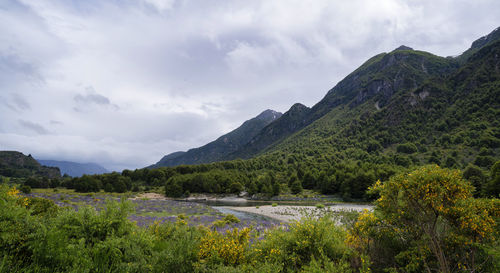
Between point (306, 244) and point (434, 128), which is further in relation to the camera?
point (434, 128)

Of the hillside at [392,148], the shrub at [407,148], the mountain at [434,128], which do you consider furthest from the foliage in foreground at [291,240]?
the shrub at [407,148]

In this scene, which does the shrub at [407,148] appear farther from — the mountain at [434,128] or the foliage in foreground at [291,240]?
the foliage in foreground at [291,240]

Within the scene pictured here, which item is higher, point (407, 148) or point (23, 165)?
point (407, 148)

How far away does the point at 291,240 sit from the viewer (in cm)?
889

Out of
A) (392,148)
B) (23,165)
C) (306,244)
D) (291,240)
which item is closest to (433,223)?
(306,244)

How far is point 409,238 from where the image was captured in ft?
32.8

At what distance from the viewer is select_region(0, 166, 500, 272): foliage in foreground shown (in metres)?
6.19

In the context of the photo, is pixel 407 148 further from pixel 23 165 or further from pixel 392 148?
pixel 23 165

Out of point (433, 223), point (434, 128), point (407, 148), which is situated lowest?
point (433, 223)

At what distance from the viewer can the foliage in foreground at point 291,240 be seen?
619cm

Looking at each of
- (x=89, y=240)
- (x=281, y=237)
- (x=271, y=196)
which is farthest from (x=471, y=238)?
(x=271, y=196)

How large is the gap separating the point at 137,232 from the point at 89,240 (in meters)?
1.49

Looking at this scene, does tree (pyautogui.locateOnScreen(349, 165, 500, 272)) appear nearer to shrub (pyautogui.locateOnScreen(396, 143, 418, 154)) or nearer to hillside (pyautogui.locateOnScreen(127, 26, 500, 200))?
hillside (pyautogui.locateOnScreen(127, 26, 500, 200))

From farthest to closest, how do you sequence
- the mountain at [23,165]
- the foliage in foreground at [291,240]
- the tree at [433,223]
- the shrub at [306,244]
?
the mountain at [23,165], the shrub at [306,244], the tree at [433,223], the foliage in foreground at [291,240]
